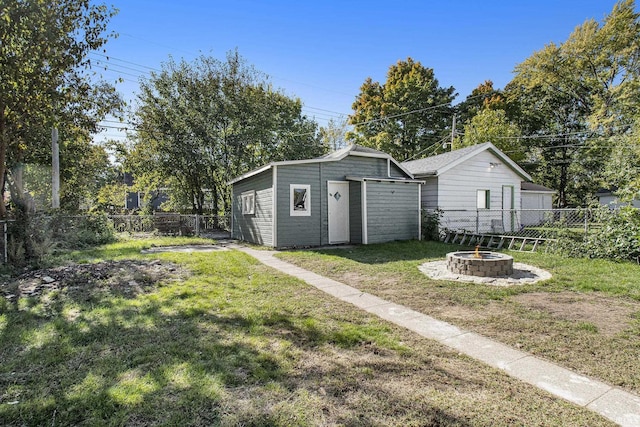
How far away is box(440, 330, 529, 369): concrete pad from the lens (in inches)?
115

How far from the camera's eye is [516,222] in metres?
15.8

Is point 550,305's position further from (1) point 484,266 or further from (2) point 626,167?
(2) point 626,167

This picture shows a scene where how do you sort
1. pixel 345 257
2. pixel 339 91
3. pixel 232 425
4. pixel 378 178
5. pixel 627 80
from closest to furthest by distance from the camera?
pixel 232 425, pixel 345 257, pixel 378 178, pixel 627 80, pixel 339 91

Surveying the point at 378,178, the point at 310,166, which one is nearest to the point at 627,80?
the point at 378,178

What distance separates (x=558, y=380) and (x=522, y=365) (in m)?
0.29

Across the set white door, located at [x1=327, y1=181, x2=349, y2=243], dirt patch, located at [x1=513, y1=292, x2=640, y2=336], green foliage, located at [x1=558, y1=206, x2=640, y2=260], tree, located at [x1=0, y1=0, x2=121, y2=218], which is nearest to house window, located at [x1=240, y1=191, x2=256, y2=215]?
white door, located at [x1=327, y1=181, x2=349, y2=243]

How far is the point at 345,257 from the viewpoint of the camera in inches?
344

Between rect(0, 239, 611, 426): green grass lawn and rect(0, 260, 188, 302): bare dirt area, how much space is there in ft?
1.01

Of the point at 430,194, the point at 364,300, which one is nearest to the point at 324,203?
the point at 430,194

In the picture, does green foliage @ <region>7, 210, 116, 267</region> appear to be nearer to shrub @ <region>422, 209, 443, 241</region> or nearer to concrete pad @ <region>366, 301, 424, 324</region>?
concrete pad @ <region>366, 301, 424, 324</region>

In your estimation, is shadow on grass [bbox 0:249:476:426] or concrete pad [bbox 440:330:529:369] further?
concrete pad [bbox 440:330:529:369]

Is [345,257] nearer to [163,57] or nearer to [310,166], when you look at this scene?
[310,166]

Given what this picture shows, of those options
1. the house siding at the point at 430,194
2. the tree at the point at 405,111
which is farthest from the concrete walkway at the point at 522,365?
the tree at the point at 405,111

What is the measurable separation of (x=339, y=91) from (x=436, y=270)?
23064mm
